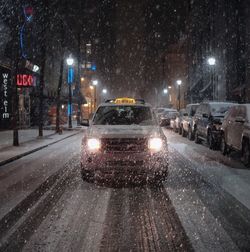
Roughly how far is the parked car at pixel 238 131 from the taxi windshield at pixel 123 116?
330cm

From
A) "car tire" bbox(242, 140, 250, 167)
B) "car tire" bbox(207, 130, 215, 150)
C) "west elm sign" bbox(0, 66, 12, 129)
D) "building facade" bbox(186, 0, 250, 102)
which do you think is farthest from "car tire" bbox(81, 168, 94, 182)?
"building facade" bbox(186, 0, 250, 102)

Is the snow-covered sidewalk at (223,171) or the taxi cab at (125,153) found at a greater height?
the taxi cab at (125,153)

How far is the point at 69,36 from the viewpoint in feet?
211

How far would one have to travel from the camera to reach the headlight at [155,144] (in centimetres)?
984

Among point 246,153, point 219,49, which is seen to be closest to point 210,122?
point 246,153

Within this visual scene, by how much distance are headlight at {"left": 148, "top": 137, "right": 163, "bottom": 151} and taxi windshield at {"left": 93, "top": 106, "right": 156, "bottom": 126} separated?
4.63 ft

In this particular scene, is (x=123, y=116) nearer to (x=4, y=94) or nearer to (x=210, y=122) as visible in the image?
(x=210, y=122)

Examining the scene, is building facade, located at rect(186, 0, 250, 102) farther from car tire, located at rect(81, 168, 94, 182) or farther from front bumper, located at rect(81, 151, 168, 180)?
front bumper, located at rect(81, 151, 168, 180)

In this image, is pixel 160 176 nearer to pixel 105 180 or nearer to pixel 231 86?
pixel 105 180

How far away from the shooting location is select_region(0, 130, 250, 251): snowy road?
5727mm

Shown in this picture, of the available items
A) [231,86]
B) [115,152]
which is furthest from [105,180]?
[231,86]

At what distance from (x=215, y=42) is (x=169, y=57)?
46.5 meters

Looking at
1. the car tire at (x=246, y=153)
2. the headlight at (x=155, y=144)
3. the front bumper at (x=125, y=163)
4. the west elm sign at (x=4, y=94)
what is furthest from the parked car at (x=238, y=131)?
the west elm sign at (x=4, y=94)

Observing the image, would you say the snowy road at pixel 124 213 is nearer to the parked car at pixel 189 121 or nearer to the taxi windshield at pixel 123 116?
the taxi windshield at pixel 123 116
